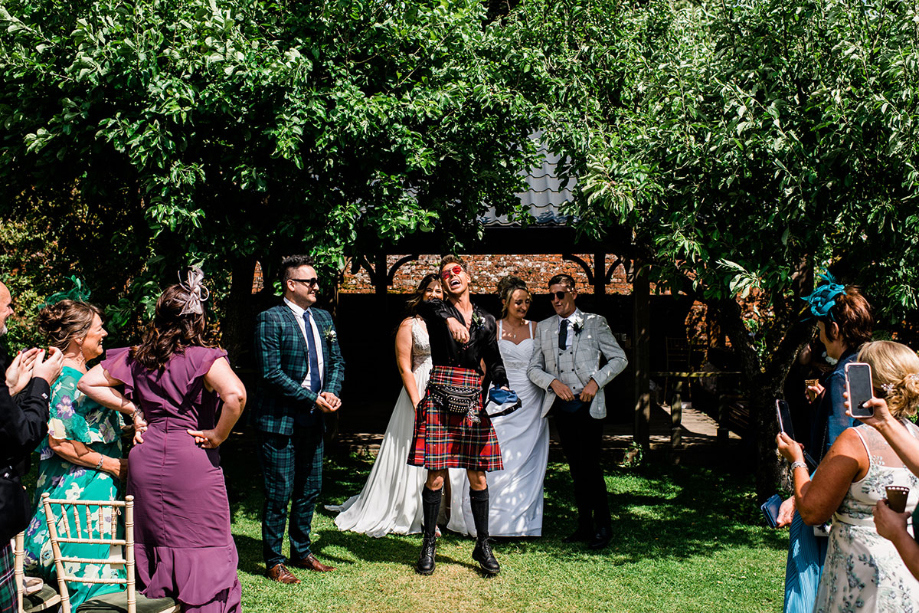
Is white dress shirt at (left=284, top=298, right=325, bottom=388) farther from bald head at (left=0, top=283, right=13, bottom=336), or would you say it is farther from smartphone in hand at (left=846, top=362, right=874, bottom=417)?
smartphone in hand at (left=846, top=362, right=874, bottom=417)

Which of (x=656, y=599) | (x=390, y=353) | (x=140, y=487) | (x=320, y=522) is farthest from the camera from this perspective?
(x=390, y=353)

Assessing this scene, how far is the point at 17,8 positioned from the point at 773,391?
615cm

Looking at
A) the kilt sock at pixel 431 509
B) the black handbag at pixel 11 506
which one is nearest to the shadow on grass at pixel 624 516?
the kilt sock at pixel 431 509

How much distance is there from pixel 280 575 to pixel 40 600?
1.76 metres

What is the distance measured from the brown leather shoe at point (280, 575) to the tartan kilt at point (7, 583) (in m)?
2.00

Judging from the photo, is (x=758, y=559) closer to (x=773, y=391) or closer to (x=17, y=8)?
(x=773, y=391)

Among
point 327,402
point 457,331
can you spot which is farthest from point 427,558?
point 457,331

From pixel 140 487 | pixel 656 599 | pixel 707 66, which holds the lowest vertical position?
pixel 656 599

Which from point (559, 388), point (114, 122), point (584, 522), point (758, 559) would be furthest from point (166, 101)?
point (758, 559)

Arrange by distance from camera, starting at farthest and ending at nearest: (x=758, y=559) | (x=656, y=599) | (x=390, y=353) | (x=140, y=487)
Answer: (x=390, y=353), (x=758, y=559), (x=656, y=599), (x=140, y=487)

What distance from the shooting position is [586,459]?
5.33m

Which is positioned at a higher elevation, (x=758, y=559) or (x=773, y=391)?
(x=773, y=391)

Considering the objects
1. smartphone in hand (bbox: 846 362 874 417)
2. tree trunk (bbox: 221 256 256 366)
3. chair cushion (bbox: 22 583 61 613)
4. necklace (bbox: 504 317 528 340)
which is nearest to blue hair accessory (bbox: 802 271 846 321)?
smartphone in hand (bbox: 846 362 874 417)

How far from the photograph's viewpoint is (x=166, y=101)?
15.1 feet
